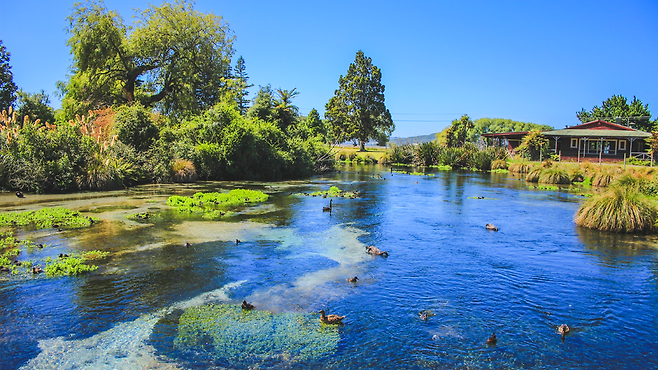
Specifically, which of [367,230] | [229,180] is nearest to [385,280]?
[367,230]

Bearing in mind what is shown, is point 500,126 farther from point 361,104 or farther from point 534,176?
point 534,176

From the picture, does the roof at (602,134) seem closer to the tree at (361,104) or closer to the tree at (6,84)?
the tree at (361,104)

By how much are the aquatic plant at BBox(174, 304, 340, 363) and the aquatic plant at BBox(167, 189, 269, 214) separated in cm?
1148

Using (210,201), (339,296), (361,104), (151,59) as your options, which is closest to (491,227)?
(339,296)

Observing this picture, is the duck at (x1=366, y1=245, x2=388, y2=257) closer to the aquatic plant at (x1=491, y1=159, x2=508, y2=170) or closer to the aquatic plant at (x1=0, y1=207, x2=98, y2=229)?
the aquatic plant at (x1=0, y1=207, x2=98, y2=229)

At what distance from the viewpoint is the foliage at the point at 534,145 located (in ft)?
177

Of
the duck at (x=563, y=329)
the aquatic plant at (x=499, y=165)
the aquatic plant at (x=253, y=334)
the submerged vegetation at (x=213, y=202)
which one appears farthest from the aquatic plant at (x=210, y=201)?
the aquatic plant at (x=499, y=165)

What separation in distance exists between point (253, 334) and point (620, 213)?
1480cm

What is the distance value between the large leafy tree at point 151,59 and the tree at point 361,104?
4143cm

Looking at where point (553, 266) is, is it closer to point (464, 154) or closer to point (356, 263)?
point (356, 263)

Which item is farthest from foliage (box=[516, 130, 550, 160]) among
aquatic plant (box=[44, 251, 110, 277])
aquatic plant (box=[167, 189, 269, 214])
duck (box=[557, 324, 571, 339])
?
aquatic plant (box=[44, 251, 110, 277])

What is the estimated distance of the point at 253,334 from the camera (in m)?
7.25

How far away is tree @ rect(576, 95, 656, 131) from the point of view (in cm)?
7472

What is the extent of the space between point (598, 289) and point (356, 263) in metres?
5.49
